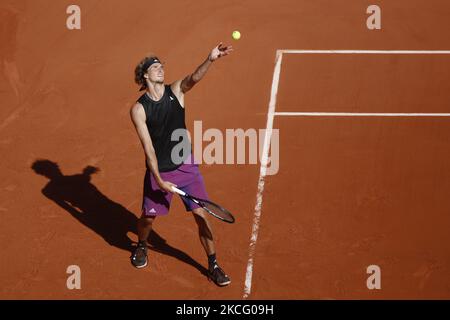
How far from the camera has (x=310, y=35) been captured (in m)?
14.1

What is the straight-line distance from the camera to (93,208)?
10805 millimetres

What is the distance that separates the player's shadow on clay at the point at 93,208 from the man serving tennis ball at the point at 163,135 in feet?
3.35

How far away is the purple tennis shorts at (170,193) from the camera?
8969mm

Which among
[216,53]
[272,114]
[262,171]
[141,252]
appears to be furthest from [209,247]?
[272,114]

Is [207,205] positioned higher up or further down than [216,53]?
further down

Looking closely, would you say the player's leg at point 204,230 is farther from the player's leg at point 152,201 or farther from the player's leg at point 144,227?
the player's leg at point 144,227

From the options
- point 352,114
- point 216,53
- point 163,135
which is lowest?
point 163,135

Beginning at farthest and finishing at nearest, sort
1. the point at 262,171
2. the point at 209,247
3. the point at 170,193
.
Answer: the point at 262,171 → the point at 209,247 → the point at 170,193

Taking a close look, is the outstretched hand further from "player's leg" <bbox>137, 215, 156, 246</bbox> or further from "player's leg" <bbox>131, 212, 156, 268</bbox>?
"player's leg" <bbox>131, 212, 156, 268</bbox>

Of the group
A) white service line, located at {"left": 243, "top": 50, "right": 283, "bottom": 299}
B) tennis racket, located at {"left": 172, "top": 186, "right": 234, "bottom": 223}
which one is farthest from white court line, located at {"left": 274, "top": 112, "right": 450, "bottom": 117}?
tennis racket, located at {"left": 172, "top": 186, "right": 234, "bottom": 223}

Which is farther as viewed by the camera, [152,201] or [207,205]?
[207,205]

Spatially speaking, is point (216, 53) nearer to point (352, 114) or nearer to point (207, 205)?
point (207, 205)

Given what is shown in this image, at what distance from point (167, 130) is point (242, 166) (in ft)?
9.20

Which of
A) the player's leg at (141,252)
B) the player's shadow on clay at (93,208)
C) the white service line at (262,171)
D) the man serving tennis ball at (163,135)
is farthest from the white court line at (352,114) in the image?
the player's leg at (141,252)
